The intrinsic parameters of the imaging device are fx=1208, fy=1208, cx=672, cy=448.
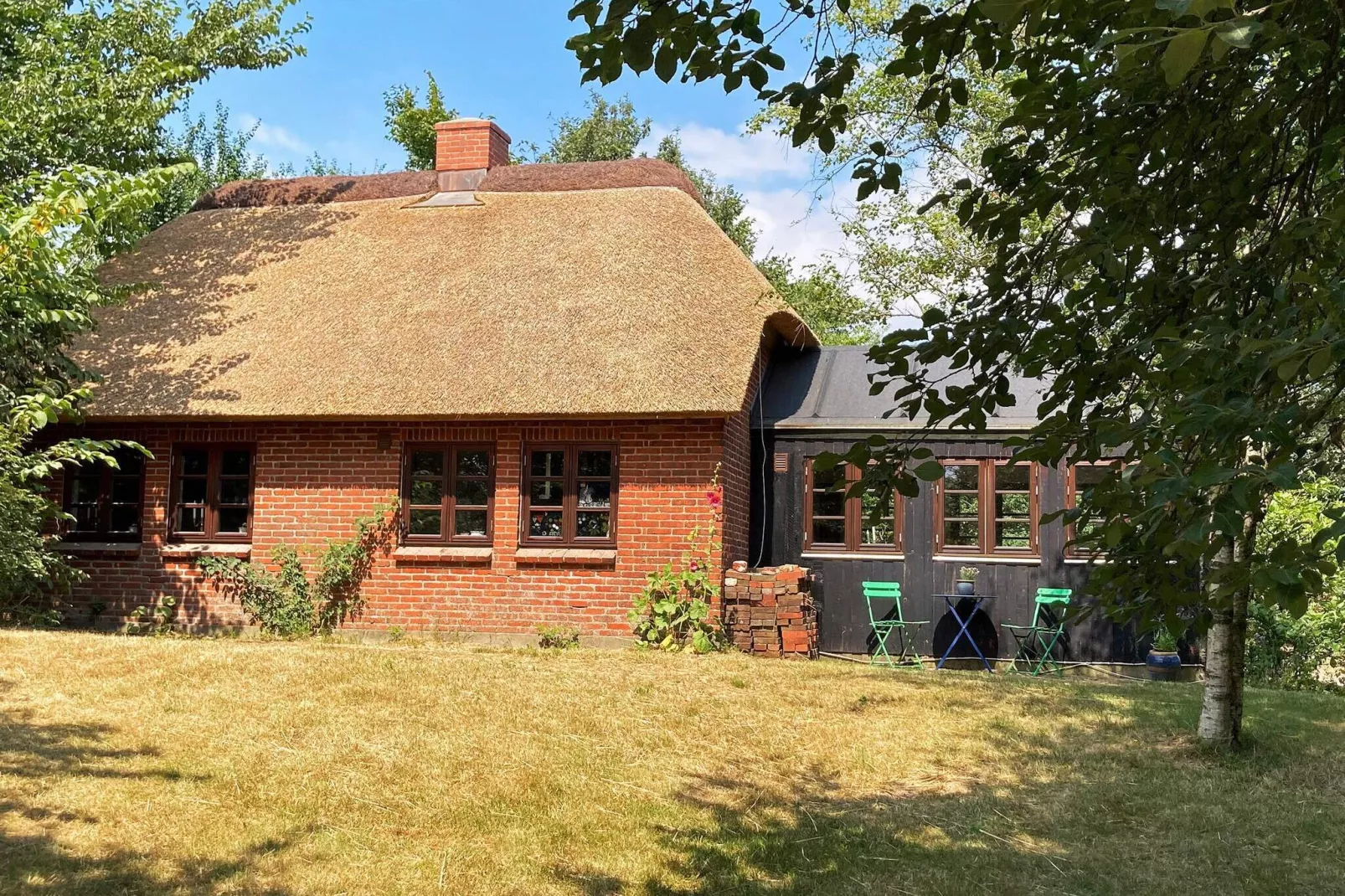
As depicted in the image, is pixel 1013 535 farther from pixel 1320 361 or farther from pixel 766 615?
pixel 1320 361

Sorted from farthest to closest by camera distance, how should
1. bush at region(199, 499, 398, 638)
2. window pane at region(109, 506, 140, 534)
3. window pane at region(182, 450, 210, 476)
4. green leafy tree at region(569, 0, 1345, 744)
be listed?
window pane at region(109, 506, 140, 534), window pane at region(182, 450, 210, 476), bush at region(199, 499, 398, 638), green leafy tree at region(569, 0, 1345, 744)

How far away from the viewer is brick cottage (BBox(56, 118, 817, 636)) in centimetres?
1211

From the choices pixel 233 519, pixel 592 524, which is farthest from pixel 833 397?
pixel 233 519

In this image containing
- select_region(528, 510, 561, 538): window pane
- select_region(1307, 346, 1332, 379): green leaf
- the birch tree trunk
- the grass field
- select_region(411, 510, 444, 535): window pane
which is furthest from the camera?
select_region(411, 510, 444, 535): window pane

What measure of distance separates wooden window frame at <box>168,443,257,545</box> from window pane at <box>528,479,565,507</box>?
3.15m

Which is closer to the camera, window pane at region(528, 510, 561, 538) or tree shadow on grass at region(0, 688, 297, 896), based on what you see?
tree shadow on grass at region(0, 688, 297, 896)

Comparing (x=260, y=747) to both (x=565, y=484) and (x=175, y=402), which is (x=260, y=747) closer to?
(x=565, y=484)

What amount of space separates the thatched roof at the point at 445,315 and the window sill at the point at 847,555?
98.3 inches

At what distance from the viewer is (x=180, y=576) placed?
13141mm

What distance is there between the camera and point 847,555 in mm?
13258

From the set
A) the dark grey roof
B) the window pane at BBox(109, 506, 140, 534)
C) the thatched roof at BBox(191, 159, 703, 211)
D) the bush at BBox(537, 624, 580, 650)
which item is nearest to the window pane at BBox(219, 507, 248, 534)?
the window pane at BBox(109, 506, 140, 534)

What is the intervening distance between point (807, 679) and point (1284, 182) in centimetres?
671

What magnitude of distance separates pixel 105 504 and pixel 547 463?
5.22 meters

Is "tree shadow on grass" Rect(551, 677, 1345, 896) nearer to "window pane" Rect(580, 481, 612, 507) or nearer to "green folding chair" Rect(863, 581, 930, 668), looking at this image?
"green folding chair" Rect(863, 581, 930, 668)
